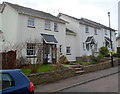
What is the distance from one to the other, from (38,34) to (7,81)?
1461 centimetres

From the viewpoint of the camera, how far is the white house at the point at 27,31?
16.8 meters

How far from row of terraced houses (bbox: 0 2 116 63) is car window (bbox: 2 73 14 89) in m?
8.40

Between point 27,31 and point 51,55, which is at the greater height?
point 27,31

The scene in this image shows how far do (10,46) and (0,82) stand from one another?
13.4m

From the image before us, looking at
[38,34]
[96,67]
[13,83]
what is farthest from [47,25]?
[13,83]

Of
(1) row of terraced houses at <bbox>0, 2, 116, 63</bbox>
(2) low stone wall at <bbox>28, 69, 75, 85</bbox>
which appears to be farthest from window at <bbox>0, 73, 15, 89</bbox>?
(1) row of terraced houses at <bbox>0, 2, 116, 63</bbox>

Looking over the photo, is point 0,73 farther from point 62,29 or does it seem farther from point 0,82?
point 62,29

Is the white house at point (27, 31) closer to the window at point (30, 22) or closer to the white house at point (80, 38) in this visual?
the window at point (30, 22)

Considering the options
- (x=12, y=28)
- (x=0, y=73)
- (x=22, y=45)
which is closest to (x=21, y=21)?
(x=12, y=28)

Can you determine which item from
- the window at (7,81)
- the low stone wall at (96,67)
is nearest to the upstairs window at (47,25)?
the low stone wall at (96,67)

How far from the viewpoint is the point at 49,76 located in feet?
37.1

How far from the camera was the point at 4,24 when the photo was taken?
19.5 metres

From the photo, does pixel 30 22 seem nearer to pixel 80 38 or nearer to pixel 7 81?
pixel 80 38

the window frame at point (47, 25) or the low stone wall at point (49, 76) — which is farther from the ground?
the window frame at point (47, 25)
